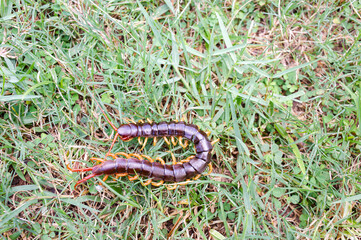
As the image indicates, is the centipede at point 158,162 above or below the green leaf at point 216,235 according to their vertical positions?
above

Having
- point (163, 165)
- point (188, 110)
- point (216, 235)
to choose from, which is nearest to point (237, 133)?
point (188, 110)

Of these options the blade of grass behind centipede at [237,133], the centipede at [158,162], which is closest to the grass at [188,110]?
the blade of grass behind centipede at [237,133]

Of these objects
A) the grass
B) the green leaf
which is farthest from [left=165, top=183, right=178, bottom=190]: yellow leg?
the green leaf

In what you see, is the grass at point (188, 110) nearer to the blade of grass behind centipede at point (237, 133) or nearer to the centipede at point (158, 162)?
the blade of grass behind centipede at point (237, 133)

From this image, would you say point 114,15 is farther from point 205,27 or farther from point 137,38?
point 205,27

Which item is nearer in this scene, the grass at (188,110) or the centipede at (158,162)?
the centipede at (158,162)

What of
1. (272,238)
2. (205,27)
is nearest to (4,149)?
(205,27)

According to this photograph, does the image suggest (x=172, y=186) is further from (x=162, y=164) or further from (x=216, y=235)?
(x=216, y=235)
